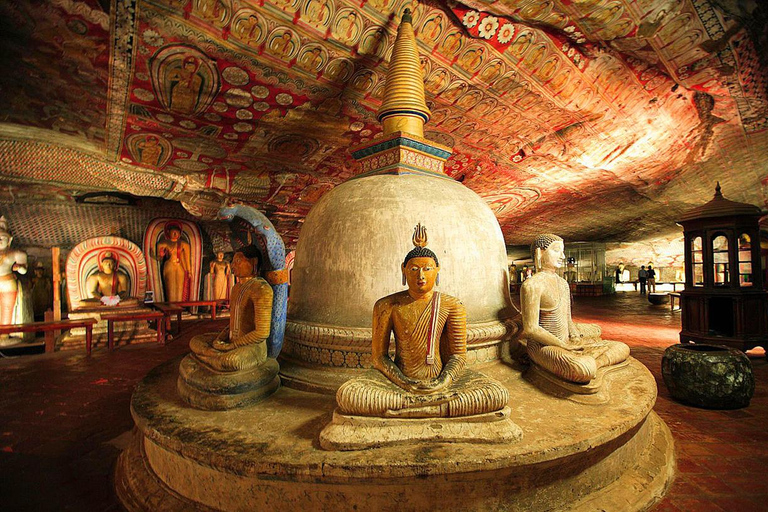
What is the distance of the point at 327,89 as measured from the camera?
5.75 metres

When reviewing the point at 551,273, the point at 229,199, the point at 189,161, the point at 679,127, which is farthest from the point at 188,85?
the point at 679,127

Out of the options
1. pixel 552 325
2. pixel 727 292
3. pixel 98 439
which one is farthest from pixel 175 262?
pixel 727 292

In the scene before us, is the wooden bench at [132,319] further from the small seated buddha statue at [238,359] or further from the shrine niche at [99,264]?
the small seated buddha statue at [238,359]

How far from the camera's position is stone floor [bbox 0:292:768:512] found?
2352mm

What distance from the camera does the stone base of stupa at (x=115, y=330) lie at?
671cm

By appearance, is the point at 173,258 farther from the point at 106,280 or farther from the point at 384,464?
the point at 384,464

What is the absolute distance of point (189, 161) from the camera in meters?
6.91

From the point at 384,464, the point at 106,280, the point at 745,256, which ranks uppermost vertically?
the point at 745,256

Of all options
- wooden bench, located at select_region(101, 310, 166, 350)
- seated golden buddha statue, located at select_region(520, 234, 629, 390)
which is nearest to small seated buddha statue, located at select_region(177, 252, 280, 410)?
seated golden buddha statue, located at select_region(520, 234, 629, 390)

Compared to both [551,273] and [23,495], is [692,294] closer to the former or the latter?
[551,273]

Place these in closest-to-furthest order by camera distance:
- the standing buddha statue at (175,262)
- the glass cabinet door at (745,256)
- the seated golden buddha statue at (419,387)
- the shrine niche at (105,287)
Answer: the seated golden buddha statue at (419,387), the shrine niche at (105,287), the standing buddha statue at (175,262), the glass cabinet door at (745,256)

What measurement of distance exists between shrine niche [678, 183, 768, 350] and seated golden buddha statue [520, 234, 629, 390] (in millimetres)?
4173

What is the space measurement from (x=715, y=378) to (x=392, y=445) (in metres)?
3.73

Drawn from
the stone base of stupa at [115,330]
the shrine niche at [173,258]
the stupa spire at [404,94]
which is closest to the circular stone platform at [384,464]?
the stupa spire at [404,94]
